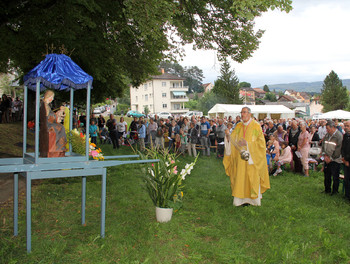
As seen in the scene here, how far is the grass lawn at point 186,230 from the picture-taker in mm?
4523

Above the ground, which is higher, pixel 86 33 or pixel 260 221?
pixel 86 33

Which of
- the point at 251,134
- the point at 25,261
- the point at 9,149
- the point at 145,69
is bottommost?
the point at 25,261

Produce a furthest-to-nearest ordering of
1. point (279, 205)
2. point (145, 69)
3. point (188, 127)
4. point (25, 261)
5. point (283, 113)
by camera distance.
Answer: point (283, 113) < point (188, 127) < point (145, 69) < point (279, 205) < point (25, 261)

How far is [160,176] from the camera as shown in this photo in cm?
580

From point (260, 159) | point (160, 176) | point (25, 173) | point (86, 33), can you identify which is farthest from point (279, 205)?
point (86, 33)

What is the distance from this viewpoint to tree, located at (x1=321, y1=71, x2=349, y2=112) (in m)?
74.6

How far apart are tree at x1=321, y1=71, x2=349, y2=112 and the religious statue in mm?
80314

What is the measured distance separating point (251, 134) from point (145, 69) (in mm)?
9189

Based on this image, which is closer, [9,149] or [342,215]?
[342,215]

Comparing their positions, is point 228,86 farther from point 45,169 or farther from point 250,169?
point 45,169

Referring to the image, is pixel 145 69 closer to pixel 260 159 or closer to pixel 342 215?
pixel 260 159

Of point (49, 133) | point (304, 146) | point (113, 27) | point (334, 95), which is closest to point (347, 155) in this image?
point (304, 146)

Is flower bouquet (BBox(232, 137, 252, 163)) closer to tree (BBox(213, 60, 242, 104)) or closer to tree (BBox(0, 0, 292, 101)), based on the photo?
tree (BBox(0, 0, 292, 101))

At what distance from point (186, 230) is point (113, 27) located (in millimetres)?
8461
